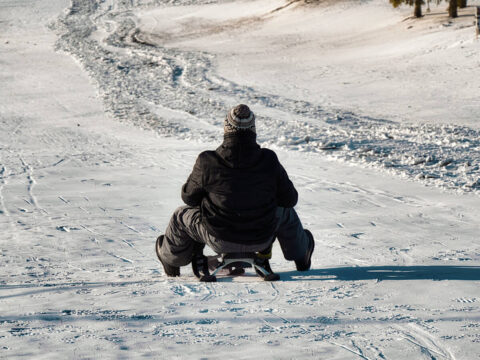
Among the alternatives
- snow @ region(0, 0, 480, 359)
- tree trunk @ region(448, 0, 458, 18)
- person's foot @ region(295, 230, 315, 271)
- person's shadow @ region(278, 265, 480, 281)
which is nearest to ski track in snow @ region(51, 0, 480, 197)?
snow @ region(0, 0, 480, 359)

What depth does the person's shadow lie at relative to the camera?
4.77m

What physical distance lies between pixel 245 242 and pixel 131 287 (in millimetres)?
808

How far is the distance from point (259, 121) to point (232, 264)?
312 inches

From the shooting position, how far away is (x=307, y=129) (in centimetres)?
1173

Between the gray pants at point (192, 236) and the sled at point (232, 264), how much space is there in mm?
123

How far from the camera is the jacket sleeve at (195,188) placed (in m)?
4.64

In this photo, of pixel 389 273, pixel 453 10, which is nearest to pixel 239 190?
pixel 389 273

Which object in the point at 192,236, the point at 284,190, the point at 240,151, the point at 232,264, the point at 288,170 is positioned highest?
the point at 240,151

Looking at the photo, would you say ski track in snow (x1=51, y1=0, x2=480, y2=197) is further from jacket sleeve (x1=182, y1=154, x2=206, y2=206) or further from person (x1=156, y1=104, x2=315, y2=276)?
jacket sleeve (x1=182, y1=154, x2=206, y2=206)

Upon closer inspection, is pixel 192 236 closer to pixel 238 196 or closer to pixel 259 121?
pixel 238 196

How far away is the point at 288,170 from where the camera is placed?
9281mm

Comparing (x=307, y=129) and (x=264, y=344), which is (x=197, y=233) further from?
(x=307, y=129)

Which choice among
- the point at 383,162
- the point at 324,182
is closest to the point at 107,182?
the point at 324,182

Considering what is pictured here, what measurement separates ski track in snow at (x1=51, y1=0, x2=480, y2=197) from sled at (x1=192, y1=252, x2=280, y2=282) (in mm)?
3862
